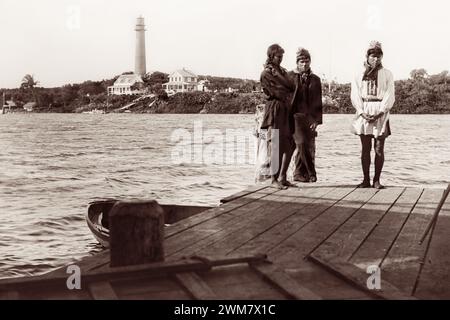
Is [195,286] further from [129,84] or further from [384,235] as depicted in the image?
[129,84]

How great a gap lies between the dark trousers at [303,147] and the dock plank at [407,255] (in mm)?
2693

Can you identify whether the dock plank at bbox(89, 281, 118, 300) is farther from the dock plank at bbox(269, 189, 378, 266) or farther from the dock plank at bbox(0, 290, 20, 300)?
the dock plank at bbox(269, 189, 378, 266)

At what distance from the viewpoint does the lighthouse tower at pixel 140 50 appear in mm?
151625

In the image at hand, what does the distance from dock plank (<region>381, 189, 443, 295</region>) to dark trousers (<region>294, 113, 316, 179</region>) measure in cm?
269

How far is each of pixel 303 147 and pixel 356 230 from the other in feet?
12.7

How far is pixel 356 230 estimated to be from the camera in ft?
19.0

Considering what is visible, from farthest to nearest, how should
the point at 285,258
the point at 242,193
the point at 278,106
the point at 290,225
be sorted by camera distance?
the point at 278,106
the point at 242,193
the point at 290,225
the point at 285,258

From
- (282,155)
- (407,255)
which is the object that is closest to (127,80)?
(282,155)

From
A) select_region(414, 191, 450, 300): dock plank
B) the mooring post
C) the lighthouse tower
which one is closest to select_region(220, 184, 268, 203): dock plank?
select_region(414, 191, 450, 300): dock plank

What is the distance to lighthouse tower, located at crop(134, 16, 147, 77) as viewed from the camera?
151625mm

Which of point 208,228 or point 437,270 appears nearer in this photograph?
point 437,270

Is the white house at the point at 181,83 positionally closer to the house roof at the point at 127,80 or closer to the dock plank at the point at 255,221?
the house roof at the point at 127,80

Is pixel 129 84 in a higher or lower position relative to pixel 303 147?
higher
